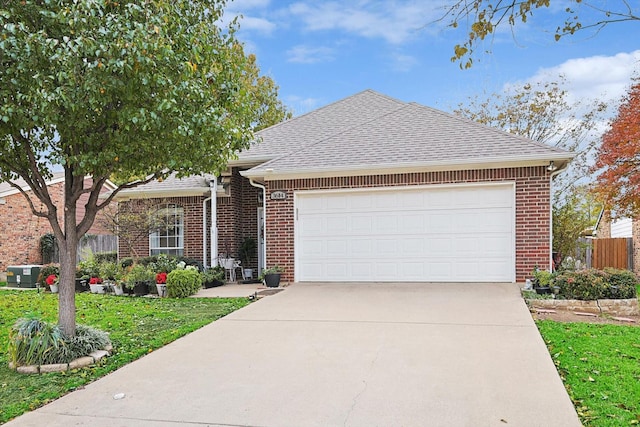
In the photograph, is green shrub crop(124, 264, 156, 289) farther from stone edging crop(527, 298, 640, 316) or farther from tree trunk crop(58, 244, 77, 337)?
stone edging crop(527, 298, 640, 316)

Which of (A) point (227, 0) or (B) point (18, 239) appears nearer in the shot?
(A) point (227, 0)

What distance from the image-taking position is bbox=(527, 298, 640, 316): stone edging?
8328 millimetres

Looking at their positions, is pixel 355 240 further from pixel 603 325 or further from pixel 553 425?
pixel 553 425

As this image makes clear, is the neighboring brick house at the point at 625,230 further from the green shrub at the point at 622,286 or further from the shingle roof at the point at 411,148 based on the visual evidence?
the green shrub at the point at 622,286

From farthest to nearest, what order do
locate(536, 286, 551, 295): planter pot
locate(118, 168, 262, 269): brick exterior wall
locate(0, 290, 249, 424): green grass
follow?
locate(118, 168, 262, 269): brick exterior wall, locate(536, 286, 551, 295): planter pot, locate(0, 290, 249, 424): green grass

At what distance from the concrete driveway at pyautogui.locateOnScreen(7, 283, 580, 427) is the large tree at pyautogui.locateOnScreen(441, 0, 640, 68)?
284cm

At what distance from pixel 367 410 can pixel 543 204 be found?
7.60 m

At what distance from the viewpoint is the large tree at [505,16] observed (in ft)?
10.6

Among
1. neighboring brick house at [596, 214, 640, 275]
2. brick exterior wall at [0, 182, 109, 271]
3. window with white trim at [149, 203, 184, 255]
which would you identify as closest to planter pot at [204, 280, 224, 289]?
window with white trim at [149, 203, 184, 255]

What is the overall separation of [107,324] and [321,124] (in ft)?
29.9

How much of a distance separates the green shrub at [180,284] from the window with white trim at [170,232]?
3675mm

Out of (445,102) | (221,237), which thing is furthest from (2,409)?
(445,102)

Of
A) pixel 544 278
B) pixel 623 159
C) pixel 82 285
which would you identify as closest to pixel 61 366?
pixel 82 285

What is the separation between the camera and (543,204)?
10.0 metres
